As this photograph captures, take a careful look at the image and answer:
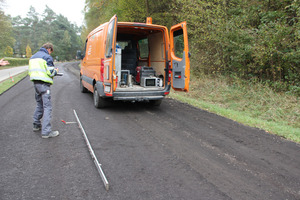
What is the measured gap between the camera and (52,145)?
403 centimetres

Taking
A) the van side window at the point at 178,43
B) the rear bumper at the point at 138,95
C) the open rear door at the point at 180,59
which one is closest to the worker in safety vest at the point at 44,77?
the rear bumper at the point at 138,95

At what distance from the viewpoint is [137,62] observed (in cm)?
865

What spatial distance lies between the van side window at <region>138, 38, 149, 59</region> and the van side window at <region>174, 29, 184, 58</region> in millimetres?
1585

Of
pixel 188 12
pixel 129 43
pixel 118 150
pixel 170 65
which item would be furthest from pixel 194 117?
pixel 188 12

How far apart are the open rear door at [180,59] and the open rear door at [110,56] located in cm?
185

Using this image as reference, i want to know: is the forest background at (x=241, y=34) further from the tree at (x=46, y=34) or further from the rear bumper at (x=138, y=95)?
the tree at (x=46, y=34)

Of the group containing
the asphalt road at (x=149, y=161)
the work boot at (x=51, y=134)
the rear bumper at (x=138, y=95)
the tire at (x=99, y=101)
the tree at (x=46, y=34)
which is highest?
the tree at (x=46, y=34)

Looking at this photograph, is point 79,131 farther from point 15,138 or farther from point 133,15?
point 133,15

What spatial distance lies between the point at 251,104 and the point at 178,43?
3.27 m

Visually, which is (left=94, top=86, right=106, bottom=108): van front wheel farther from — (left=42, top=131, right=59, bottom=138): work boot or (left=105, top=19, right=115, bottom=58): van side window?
(left=42, top=131, right=59, bottom=138): work boot

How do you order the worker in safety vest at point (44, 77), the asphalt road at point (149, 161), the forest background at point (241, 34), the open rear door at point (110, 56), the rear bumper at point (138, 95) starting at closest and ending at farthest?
the asphalt road at point (149, 161), the worker in safety vest at point (44, 77), the open rear door at point (110, 56), the rear bumper at point (138, 95), the forest background at point (241, 34)

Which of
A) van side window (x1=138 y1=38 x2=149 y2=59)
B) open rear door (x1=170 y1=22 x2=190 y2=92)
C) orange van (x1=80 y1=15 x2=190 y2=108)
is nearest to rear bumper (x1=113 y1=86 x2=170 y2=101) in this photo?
orange van (x1=80 y1=15 x2=190 y2=108)

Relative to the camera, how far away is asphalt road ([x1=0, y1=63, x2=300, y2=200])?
268cm

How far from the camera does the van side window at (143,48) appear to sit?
8412 millimetres
